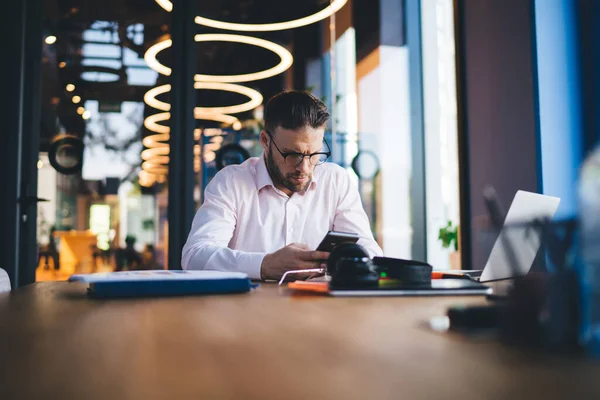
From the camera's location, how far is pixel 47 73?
13.2 feet

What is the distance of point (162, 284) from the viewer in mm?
1211

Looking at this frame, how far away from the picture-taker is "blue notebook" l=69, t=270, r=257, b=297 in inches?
46.6

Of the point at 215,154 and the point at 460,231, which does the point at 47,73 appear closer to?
the point at 215,154

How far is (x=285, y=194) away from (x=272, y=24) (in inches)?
87.9

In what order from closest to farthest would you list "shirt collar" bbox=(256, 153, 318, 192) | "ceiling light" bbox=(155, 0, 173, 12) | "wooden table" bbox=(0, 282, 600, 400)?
1. "wooden table" bbox=(0, 282, 600, 400)
2. "shirt collar" bbox=(256, 153, 318, 192)
3. "ceiling light" bbox=(155, 0, 173, 12)

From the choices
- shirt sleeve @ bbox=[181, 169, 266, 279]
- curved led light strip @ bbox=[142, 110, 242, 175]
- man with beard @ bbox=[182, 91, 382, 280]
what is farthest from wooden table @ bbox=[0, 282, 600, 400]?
curved led light strip @ bbox=[142, 110, 242, 175]

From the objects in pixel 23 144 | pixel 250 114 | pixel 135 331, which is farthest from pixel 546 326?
pixel 250 114

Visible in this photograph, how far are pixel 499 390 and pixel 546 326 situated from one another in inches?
7.2

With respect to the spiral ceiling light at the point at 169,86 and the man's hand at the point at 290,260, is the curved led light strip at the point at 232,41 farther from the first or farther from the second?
the man's hand at the point at 290,260

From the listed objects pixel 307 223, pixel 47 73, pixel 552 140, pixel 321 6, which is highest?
pixel 321 6

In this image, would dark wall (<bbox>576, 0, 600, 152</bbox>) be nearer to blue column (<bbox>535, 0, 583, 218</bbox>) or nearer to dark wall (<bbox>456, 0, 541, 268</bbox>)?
blue column (<bbox>535, 0, 583, 218</bbox>)

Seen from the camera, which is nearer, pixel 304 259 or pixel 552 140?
pixel 304 259

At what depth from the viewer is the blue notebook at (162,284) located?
118cm

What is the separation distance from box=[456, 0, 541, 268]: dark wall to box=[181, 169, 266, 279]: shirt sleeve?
68.0 inches
